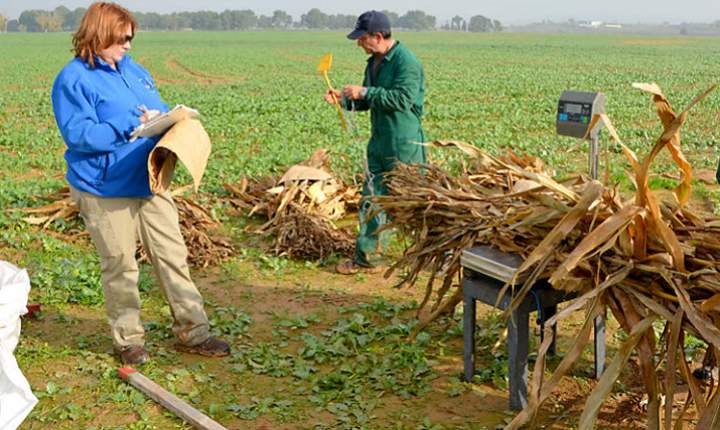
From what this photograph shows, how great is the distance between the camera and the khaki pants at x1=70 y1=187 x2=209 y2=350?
15.1 feet

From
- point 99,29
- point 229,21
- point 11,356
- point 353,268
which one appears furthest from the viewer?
point 229,21

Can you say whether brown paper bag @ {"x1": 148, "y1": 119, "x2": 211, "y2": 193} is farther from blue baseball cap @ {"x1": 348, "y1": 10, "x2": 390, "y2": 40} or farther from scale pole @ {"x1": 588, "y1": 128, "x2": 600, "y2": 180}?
scale pole @ {"x1": 588, "y1": 128, "x2": 600, "y2": 180}

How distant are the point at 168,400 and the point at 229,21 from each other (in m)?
156

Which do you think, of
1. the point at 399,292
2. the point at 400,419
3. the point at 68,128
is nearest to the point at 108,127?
the point at 68,128

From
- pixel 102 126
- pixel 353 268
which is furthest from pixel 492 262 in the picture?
pixel 353 268

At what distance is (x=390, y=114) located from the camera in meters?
6.30

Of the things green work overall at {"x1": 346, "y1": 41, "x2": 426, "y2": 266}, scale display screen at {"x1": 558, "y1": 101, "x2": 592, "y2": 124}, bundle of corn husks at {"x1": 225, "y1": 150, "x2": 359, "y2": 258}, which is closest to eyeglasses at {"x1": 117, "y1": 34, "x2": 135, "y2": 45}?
green work overall at {"x1": 346, "y1": 41, "x2": 426, "y2": 266}

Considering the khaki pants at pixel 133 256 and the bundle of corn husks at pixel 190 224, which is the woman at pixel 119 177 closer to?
the khaki pants at pixel 133 256

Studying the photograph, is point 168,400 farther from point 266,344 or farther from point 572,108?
point 572,108

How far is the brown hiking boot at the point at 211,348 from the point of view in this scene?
4.93m

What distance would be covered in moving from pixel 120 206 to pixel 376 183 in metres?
2.55

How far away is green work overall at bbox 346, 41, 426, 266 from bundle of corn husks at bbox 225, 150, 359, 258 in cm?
58

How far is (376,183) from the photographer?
6.60m

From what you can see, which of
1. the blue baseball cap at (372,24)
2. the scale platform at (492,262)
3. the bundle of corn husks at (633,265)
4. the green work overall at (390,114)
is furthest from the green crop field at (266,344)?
the blue baseball cap at (372,24)
